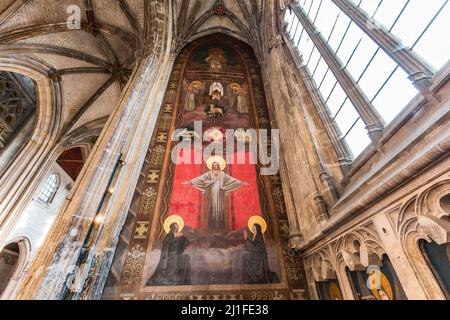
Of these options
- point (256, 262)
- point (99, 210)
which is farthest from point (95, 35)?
point (256, 262)

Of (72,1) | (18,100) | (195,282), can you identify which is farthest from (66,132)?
(195,282)

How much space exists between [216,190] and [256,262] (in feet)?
5.45

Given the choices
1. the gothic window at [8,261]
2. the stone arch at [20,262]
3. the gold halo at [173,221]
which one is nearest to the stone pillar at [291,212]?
the gold halo at [173,221]

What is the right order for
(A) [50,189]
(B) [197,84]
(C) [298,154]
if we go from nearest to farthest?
(C) [298,154] < (B) [197,84] < (A) [50,189]

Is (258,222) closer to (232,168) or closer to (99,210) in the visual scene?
(232,168)

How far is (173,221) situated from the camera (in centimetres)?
388

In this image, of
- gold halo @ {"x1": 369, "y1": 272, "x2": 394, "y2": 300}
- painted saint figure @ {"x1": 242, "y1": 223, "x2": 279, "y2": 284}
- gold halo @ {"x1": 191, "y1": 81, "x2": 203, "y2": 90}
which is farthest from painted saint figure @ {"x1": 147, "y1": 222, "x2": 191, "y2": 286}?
gold halo @ {"x1": 191, "y1": 81, "x2": 203, "y2": 90}

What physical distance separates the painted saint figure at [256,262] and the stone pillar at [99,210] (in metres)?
2.34

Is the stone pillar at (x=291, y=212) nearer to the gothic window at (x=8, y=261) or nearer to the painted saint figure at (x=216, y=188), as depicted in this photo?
the painted saint figure at (x=216, y=188)

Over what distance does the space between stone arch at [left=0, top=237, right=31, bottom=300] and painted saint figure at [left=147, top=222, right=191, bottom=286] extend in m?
10.7

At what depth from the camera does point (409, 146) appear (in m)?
1.80

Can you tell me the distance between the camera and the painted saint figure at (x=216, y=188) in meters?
3.97

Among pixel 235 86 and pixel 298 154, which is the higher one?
pixel 235 86

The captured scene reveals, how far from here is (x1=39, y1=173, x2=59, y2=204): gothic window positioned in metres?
11.5
